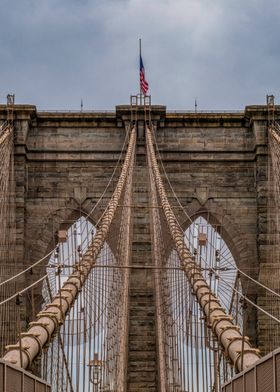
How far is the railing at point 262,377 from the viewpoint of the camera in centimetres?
668

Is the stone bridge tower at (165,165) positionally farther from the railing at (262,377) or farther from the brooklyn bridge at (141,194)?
the railing at (262,377)

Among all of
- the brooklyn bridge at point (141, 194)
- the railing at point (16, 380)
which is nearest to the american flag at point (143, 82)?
the brooklyn bridge at point (141, 194)

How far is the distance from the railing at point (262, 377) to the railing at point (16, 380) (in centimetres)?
173

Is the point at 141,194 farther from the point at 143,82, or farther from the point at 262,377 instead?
the point at 262,377

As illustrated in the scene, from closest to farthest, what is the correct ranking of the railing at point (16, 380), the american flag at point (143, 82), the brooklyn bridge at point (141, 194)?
1. the railing at point (16, 380)
2. the brooklyn bridge at point (141, 194)
3. the american flag at point (143, 82)

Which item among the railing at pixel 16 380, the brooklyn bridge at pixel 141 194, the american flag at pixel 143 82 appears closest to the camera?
the railing at pixel 16 380

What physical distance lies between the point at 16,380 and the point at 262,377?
6.11 feet

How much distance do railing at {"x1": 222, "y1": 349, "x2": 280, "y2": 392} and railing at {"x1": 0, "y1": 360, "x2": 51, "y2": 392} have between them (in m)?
1.73

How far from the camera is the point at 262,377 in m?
7.16

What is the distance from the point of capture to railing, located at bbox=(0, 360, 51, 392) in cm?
695

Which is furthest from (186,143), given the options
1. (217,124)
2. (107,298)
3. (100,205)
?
(107,298)

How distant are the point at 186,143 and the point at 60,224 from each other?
430 cm

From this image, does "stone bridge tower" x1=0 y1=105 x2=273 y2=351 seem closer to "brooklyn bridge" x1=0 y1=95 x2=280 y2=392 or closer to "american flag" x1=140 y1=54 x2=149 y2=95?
"brooklyn bridge" x1=0 y1=95 x2=280 y2=392

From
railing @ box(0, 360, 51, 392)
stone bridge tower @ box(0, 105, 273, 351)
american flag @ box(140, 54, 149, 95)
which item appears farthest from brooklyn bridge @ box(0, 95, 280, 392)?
railing @ box(0, 360, 51, 392)
